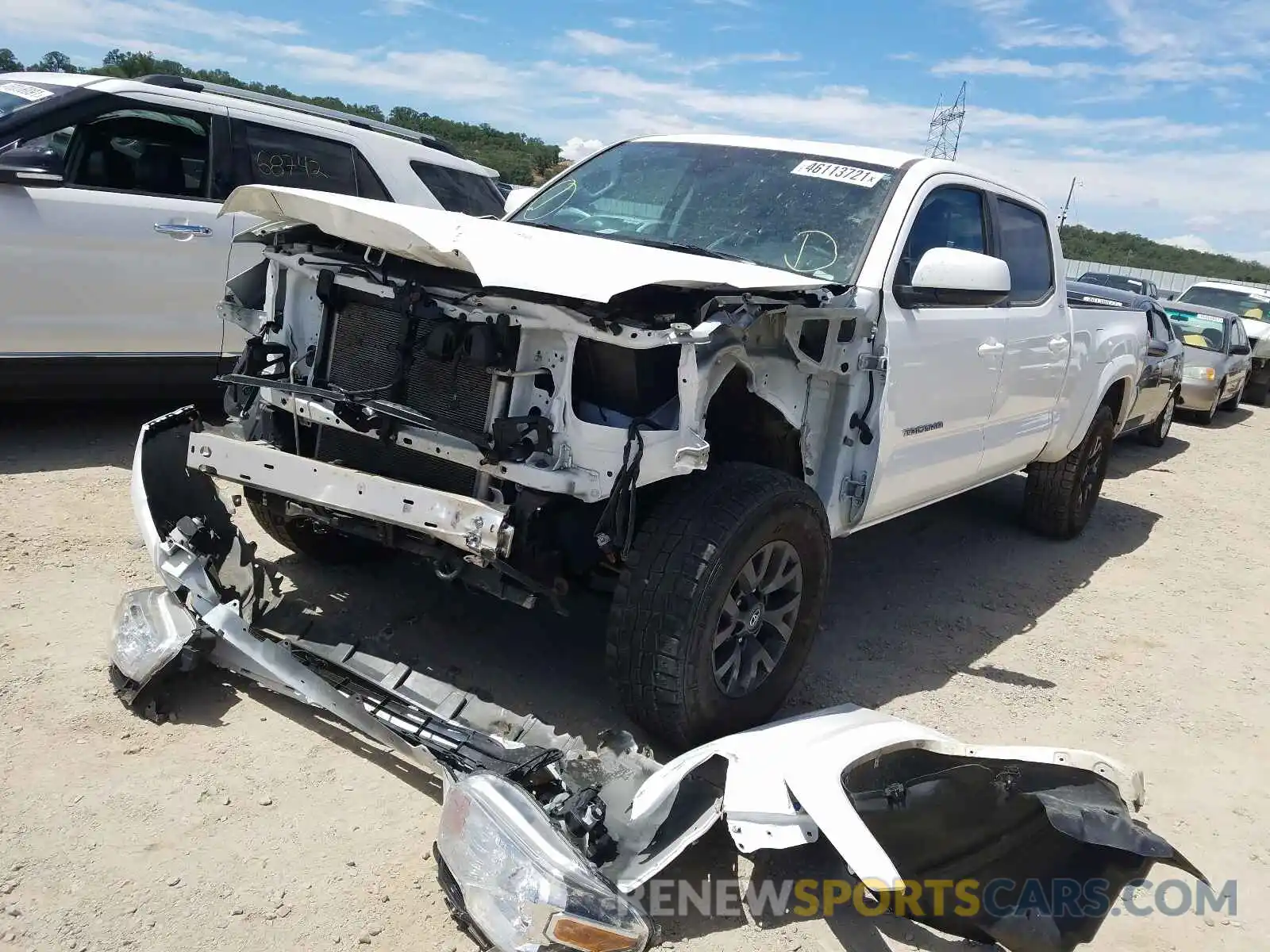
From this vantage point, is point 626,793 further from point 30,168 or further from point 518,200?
point 30,168

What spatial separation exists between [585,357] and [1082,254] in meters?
44.5

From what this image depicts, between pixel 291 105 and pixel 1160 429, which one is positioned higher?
pixel 291 105

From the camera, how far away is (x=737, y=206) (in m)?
3.96

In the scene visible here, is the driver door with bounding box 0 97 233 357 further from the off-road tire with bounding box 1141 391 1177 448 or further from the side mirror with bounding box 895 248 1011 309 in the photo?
the off-road tire with bounding box 1141 391 1177 448

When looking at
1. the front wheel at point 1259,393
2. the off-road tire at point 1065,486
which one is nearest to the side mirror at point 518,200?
the off-road tire at point 1065,486

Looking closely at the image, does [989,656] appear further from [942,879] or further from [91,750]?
[91,750]

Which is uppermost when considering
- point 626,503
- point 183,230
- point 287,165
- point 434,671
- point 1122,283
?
point 1122,283

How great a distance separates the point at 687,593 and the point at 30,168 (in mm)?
4088

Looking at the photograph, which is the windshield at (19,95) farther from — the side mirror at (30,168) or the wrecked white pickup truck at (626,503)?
the wrecked white pickup truck at (626,503)

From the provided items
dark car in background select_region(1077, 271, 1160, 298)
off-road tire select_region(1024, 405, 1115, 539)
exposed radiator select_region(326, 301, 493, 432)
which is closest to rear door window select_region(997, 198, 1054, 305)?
off-road tire select_region(1024, 405, 1115, 539)

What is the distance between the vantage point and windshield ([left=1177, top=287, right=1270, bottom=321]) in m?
17.4

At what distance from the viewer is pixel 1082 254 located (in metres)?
42.2

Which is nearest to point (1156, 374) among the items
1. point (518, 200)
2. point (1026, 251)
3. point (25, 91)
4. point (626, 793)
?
point (1026, 251)

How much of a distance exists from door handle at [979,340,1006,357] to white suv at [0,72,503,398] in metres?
3.63
